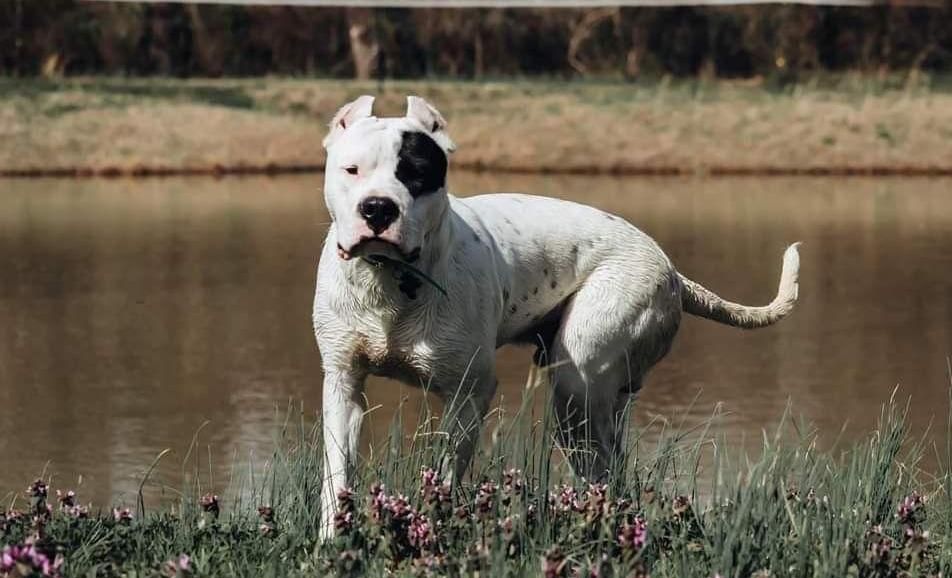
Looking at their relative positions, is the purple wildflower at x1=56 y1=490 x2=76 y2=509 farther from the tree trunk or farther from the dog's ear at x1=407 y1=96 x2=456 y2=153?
the tree trunk

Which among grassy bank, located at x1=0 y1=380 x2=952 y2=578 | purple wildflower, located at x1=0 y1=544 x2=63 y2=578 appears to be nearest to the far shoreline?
grassy bank, located at x1=0 y1=380 x2=952 y2=578

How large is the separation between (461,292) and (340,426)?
0.54 meters

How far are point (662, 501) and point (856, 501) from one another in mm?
618

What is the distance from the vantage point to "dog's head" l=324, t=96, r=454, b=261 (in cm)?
527

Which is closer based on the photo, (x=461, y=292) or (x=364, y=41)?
(x=461, y=292)

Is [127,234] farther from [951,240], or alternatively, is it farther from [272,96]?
[272,96]

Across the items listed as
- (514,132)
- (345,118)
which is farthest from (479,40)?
(345,118)

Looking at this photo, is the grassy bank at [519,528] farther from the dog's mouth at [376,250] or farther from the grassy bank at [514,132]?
the grassy bank at [514,132]

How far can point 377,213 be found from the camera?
5.27 meters

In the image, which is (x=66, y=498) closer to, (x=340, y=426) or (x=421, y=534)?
(x=340, y=426)

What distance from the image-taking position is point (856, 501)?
19.0 ft

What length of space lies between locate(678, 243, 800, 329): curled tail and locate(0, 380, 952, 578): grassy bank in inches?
42.1

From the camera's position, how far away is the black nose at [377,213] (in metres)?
5.26

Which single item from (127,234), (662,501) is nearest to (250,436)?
(662,501)
